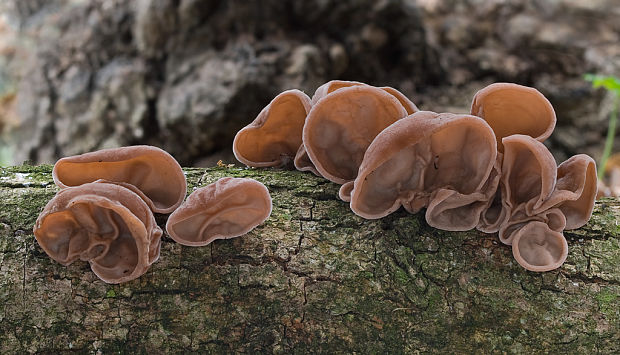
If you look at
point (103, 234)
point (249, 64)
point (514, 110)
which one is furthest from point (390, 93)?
point (249, 64)

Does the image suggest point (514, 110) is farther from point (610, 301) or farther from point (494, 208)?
point (610, 301)

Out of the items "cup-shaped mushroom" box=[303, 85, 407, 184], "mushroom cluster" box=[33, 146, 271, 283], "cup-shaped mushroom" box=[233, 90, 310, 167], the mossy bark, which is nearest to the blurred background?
"cup-shaped mushroom" box=[233, 90, 310, 167]

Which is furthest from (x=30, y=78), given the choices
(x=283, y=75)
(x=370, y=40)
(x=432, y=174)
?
(x=432, y=174)

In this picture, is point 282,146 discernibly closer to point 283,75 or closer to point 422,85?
point 283,75

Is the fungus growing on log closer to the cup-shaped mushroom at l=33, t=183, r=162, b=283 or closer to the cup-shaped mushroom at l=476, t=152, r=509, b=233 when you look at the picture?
the cup-shaped mushroom at l=476, t=152, r=509, b=233

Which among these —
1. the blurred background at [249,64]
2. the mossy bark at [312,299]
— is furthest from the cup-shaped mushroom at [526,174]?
the blurred background at [249,64]

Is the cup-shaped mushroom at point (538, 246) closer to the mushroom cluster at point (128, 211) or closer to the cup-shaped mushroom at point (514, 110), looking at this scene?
the cup-shaped mushroom at point (514, 110)
